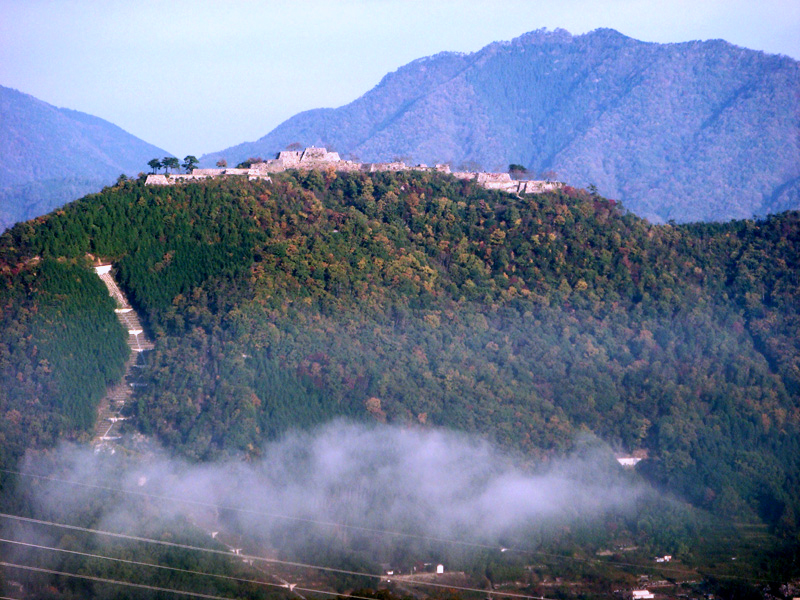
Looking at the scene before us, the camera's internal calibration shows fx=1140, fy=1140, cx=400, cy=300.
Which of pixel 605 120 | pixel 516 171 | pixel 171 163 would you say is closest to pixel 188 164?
pixel 171 163

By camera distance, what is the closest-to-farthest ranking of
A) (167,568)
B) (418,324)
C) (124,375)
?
1. (167,568)
2. (124,375)
3. (418,324)

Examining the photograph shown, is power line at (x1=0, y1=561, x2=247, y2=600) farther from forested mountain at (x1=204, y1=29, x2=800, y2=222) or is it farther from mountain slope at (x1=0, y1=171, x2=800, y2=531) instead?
forested mountain at (x1=204, y1=29, x2=800, y2=222)

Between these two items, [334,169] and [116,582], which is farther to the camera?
[334,169]

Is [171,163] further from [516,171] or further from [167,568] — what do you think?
[167,568]

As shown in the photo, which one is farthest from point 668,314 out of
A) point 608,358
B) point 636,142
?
point 636,142

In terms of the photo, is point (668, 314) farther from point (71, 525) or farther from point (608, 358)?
point (71, 525)

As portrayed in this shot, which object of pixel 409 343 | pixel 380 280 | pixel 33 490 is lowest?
pixel 33 490

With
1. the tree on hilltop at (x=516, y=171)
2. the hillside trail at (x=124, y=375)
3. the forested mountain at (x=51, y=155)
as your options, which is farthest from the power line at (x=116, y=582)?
the forested mountain at (x=51, y=155)
